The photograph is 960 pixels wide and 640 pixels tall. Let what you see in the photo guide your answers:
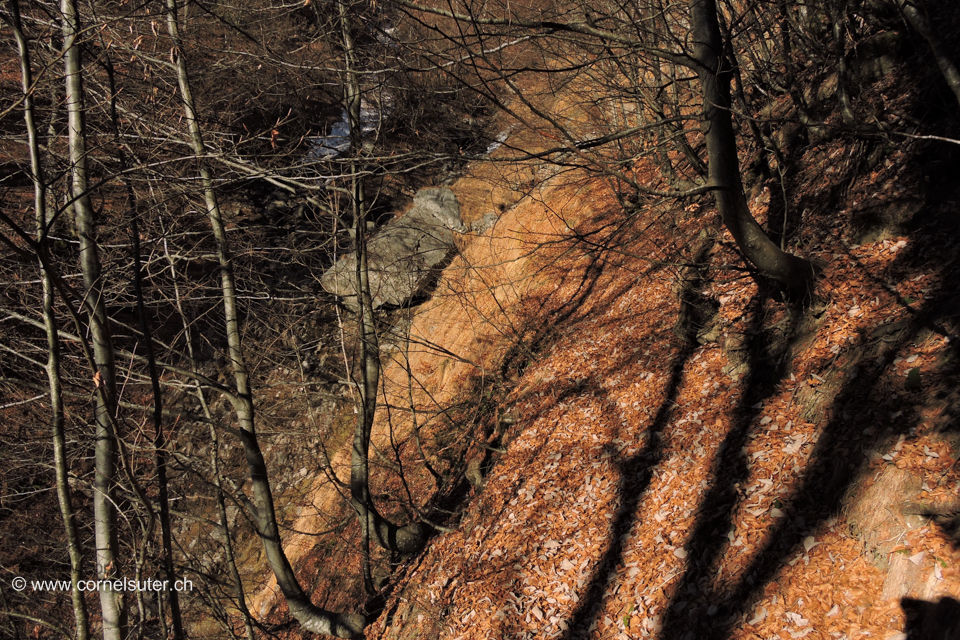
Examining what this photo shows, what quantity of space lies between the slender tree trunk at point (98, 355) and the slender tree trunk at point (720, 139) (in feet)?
12.1

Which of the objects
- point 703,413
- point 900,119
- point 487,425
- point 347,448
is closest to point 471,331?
point 487,425

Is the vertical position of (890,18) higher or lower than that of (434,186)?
lower

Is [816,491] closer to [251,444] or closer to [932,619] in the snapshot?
[932,619]

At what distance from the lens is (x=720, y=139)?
10.9 feet

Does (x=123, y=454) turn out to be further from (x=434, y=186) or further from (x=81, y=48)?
(x=434, y=186)

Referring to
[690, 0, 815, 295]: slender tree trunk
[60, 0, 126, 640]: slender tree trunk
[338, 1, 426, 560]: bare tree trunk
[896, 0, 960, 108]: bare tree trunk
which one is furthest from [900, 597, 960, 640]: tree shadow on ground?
[338, 1, 426, 560]: bare tree trunk

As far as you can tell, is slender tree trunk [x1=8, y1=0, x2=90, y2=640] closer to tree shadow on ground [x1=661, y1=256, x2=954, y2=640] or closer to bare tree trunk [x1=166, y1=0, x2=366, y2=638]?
bare tree trunk [x1=166, y1=0, x2=366, y2=638]

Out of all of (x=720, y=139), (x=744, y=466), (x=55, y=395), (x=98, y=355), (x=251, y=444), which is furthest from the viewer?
(x=251, y=444)

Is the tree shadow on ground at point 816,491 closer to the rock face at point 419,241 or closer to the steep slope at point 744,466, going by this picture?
the steep slope at point 744,466

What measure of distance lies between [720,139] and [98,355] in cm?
426

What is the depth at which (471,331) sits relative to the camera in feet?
33.6

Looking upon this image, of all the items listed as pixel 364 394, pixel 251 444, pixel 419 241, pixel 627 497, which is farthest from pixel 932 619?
pixel 419 241

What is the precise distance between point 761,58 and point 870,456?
552cm

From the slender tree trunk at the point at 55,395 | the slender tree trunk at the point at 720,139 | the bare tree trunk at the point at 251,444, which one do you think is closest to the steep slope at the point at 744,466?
the slender tree trunk at the point at 720,139
